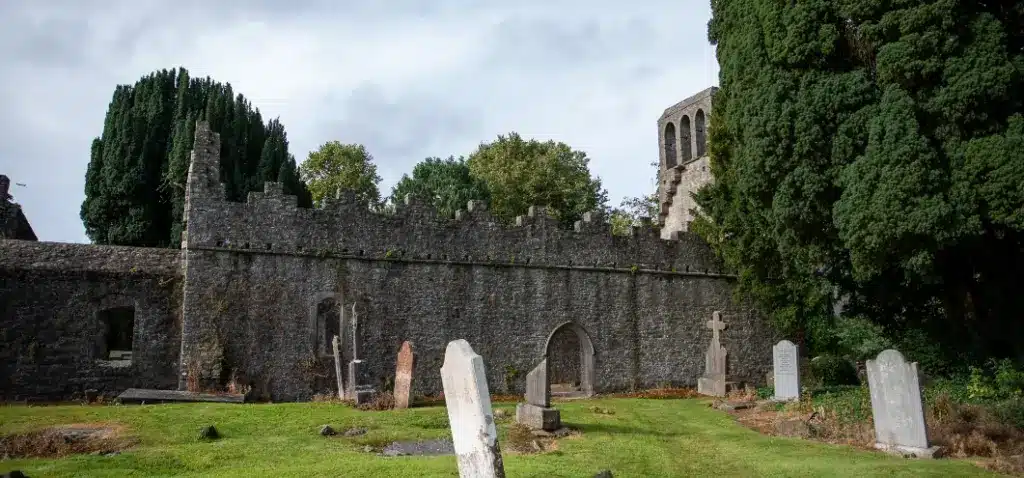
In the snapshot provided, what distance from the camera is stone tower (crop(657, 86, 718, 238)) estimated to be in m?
24.1

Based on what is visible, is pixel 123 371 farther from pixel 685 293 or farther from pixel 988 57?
pixel 988 57

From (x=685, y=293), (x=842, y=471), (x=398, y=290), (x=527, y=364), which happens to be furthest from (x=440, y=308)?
(x=842, y=471)

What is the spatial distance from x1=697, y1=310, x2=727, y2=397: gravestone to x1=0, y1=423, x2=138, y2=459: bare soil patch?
14.0m

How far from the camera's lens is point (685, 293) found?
2152cm

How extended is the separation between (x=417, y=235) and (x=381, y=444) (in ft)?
26.3

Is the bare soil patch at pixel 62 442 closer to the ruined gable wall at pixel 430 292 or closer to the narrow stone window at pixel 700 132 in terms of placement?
the ruined gable wall at pixel 430 292

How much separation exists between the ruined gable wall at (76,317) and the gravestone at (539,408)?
7.76 metres

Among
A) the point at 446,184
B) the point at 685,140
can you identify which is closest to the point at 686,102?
the point at 685,140

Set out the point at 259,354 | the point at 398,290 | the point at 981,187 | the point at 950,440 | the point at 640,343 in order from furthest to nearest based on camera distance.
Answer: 1. the point at 640,343
2. the point at 398,290
3. the point at 259,354
4. the point at 981,187
5. the point at 950,440

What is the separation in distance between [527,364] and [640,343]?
3456 mm

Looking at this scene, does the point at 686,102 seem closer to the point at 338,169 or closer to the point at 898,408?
the point at 898,408

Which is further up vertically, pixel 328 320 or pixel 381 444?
pixel 328 320

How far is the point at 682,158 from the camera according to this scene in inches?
990

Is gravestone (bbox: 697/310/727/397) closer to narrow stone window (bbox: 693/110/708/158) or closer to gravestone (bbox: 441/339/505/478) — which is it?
narrow stone window (bbox: 693/110/708/158)
